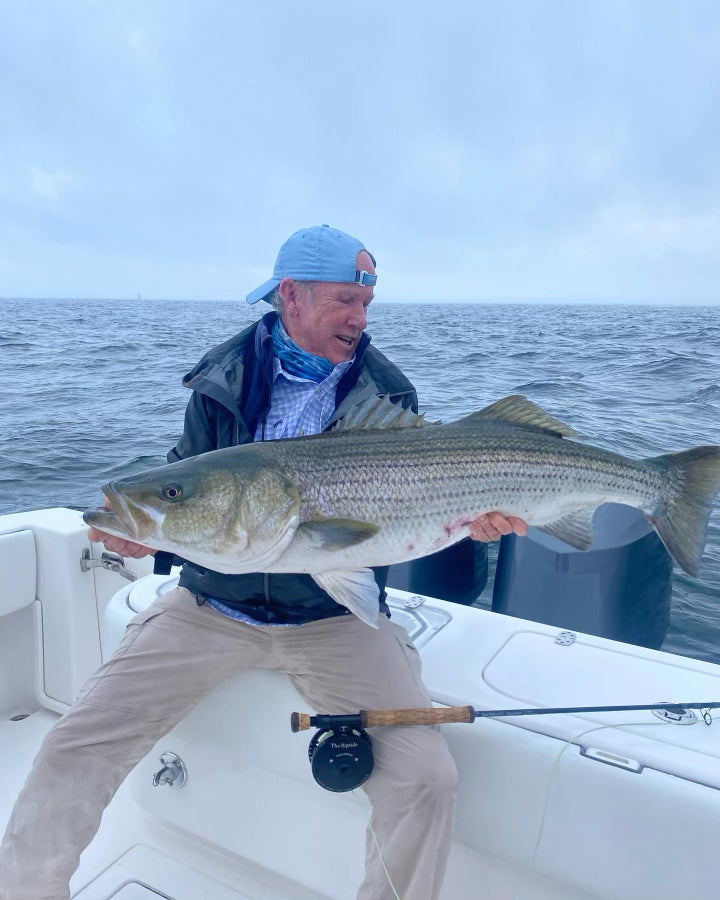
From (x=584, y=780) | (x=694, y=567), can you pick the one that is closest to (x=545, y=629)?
(x=694, y=567)

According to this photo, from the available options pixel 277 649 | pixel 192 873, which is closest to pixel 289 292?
pixel 277 649

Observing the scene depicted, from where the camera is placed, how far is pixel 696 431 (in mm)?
11156

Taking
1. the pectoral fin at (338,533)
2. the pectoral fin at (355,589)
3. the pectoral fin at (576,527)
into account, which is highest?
the pectoral fin at (338,533)

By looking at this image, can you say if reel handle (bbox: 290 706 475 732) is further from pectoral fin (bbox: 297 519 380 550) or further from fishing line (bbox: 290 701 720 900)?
pectoral fin (bbox: 297 519 380 550)

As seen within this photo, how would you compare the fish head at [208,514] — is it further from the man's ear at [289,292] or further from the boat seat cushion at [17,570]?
the boat seat cushion at [17,570]

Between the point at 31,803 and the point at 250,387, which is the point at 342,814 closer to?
the point at 31,803

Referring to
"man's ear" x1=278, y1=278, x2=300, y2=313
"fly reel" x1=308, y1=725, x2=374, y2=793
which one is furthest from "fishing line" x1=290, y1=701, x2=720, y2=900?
"man's ear" x1=278, y1=278, x2=300, y2=313

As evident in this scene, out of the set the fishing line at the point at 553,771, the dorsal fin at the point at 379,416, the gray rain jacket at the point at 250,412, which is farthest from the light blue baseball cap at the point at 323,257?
the fishing line at the point at 553,771

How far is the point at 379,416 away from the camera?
3.06 metres

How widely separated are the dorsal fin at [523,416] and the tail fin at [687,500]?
1.46 ft

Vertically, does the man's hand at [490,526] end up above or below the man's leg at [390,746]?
above

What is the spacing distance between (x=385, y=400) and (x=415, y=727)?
137 centimetres

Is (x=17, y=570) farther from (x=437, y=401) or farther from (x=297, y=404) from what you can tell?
(x=437, y=401)

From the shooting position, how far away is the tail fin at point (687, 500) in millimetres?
3102
